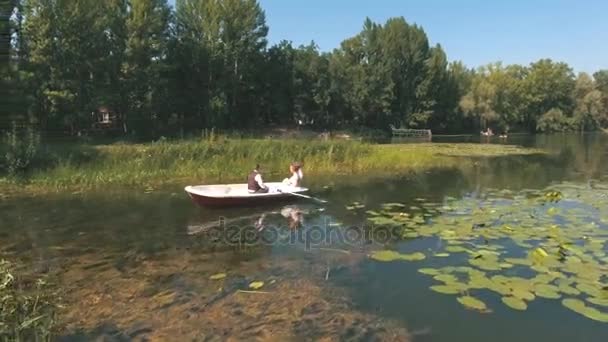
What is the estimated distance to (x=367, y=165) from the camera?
28.4 meters

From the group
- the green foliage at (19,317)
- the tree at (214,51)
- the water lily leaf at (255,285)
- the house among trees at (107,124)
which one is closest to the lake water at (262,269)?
the water lily leaf at (255,285)

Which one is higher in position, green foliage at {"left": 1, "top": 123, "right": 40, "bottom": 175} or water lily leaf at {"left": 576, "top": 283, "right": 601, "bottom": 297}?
green foliage at {"left": 1, "top": 123, "right": 40, "bottom": 175}

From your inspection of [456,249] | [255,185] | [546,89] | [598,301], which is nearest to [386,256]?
[456,249]

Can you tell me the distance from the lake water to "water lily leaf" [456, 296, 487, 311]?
13cm

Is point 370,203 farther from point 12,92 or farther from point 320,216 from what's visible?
point 12,92

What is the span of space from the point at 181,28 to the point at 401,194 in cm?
4160

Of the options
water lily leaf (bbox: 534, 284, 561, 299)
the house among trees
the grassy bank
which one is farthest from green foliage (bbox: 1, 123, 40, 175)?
the house among trees

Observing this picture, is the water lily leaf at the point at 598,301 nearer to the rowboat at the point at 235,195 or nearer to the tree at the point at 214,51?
the rowboat at the point at 235,195

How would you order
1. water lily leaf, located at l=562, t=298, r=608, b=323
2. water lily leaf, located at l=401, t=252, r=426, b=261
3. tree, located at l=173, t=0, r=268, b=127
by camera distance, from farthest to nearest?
tree, located at l=173, t=0, r=268, b=127
water lily leaf, located at l=401, t=252, r=426, b=261
water lily leaf, located at l=562, t=298, r=608, b=323

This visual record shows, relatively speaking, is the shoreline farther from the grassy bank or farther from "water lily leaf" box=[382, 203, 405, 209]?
"water lily leaf" box=[382, 203, 405, 209]

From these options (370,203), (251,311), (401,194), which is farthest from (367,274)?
(401,194)

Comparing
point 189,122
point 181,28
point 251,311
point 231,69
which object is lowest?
point 251,311

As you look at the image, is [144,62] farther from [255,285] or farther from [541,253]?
[541,253]

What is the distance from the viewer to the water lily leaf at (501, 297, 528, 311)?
775 centimetres
